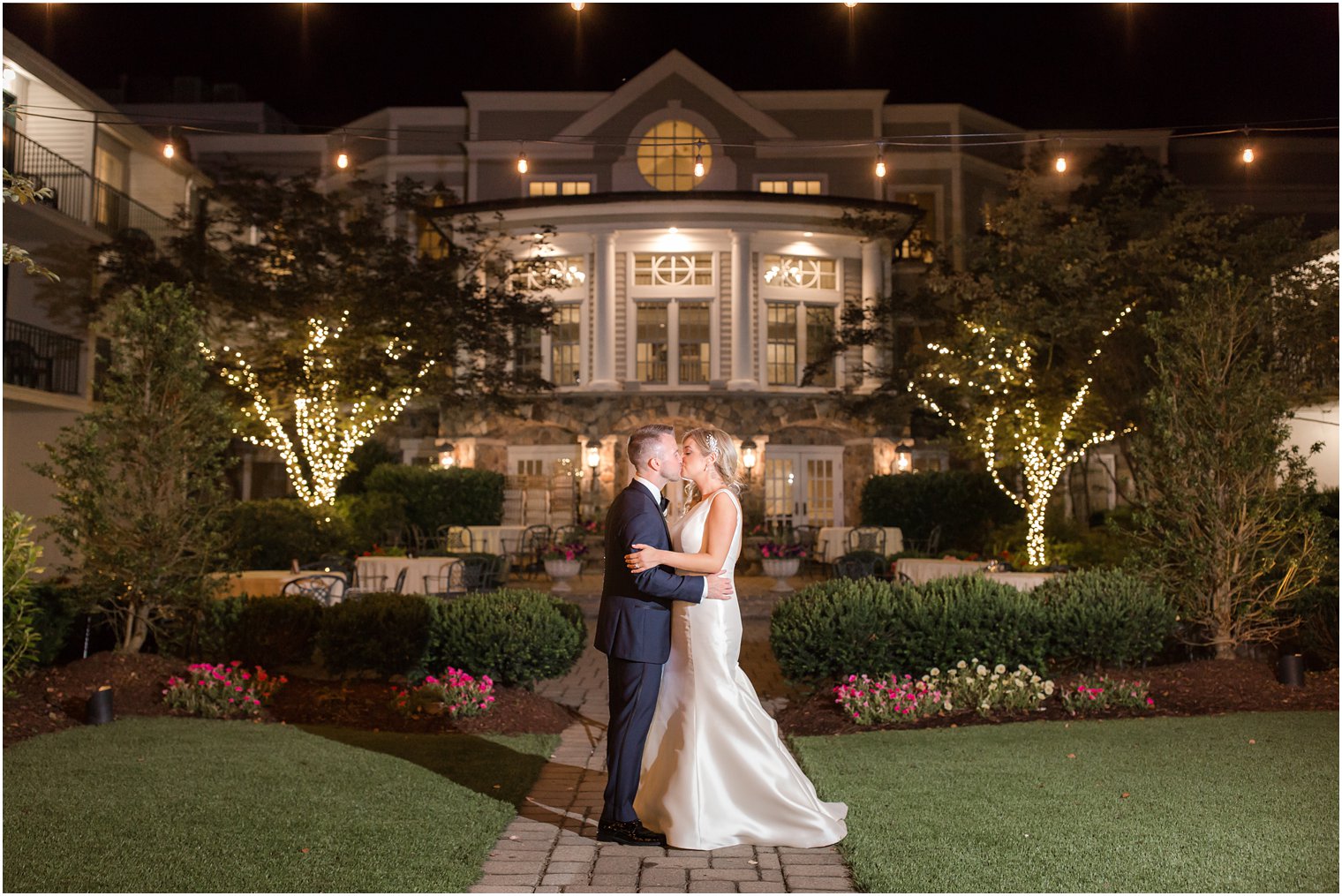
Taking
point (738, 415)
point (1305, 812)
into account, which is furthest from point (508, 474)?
point (1305, 812)


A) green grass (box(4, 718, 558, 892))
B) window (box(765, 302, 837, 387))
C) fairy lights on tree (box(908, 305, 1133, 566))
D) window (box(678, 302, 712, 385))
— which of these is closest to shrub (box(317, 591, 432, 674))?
green grass (box(4, 718, 558, 892))

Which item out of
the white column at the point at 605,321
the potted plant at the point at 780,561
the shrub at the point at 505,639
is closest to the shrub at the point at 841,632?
the shrub at the point at 505,639

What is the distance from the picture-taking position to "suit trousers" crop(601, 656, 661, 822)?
17.9 ft

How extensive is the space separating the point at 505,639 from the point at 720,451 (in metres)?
4.23

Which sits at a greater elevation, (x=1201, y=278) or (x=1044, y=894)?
(x=1201, y=278)

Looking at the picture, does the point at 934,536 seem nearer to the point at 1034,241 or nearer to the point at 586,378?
the point at 1034,241

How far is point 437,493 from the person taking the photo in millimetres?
24391

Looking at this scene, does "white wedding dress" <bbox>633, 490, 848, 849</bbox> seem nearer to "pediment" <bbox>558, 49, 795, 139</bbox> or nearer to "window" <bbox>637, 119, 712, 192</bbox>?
"window" <bbox>637, 119, 712, 192</bbox>

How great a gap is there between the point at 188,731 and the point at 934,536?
1629cm

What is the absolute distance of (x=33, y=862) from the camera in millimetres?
4984

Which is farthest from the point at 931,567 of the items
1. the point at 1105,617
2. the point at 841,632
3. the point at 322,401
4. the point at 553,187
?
the point at 553,187

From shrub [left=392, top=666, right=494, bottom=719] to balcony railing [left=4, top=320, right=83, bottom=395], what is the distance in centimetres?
1334

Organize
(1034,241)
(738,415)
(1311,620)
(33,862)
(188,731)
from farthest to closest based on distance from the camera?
(738,415) → (1034,241) → (1311,620) → (188,731) → (33,862)

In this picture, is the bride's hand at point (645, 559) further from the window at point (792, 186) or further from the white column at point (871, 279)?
the window at point (792, 186)
